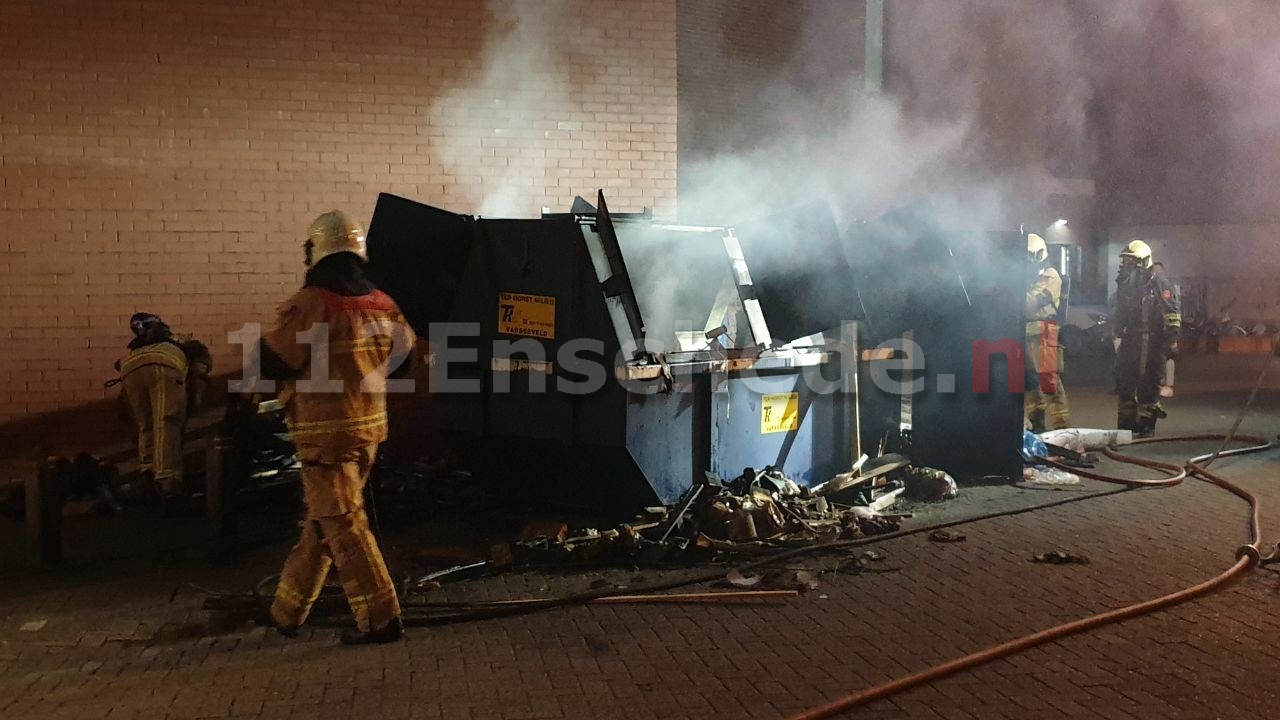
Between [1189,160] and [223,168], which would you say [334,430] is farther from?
[1189,160]

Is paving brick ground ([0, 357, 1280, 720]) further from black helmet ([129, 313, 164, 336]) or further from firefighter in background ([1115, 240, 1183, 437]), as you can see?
firefighter in background ([1115, 240, 1183, 437])

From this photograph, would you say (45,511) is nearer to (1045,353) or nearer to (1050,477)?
(1050,477)

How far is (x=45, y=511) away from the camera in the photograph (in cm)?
600

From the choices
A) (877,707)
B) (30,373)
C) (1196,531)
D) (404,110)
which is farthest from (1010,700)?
(30,373)

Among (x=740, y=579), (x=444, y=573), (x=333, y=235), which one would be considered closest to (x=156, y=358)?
(x=444, y=573)

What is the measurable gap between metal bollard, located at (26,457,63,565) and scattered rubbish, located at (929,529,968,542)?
5.43m

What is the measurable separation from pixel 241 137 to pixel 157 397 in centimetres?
230

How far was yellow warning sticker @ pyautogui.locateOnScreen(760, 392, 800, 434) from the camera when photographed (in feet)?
23.0

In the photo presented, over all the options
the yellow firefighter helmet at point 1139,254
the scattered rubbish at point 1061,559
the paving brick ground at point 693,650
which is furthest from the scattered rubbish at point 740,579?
the yellow firefighter helmet at point 1139,254

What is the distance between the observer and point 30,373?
7676mm

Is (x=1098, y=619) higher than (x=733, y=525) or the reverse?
the reverse

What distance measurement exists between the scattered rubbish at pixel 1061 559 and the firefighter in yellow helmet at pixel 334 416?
3.77 m

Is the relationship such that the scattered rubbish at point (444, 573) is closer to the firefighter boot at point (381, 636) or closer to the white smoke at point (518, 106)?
the firefighter boot at point (381, 636)

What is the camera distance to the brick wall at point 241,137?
7.63 meters
